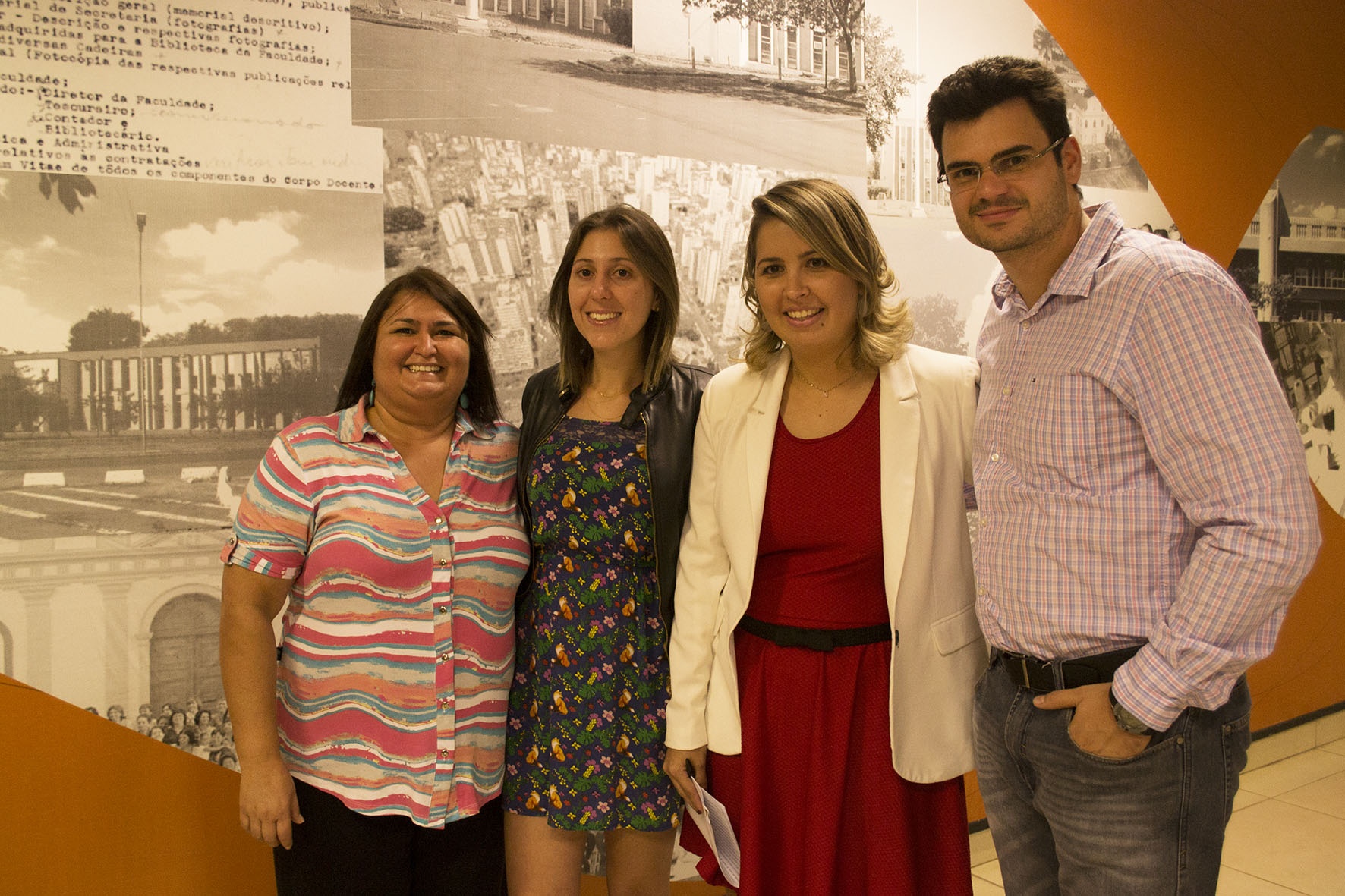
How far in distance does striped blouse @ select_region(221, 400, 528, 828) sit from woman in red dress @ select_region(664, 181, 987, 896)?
0.48m

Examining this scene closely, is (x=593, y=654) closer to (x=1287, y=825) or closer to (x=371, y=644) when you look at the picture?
(x=371, y=644)

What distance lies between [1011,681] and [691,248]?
6.01 ft

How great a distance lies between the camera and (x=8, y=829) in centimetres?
219

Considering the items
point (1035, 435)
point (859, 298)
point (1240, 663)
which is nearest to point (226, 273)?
point (859, 298)

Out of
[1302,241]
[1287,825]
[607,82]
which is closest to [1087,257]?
[607,82]

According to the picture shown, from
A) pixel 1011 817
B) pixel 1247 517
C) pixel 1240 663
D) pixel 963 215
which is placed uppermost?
pixel 963 215

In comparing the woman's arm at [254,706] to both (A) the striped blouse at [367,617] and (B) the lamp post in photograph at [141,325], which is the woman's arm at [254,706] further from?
(B) the lamp post in photograph at [141,325]

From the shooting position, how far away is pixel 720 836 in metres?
2.08

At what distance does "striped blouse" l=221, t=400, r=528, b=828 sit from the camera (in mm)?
1904

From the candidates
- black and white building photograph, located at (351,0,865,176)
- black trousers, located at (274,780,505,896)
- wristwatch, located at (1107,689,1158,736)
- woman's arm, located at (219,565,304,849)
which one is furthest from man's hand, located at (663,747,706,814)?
black and white building photograph, located at (351,0,865,176)

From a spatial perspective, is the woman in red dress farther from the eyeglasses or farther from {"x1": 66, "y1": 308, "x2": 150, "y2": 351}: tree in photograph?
{"x1": 66, "y1": 308, "x2": 150, "y2": 351}: tree in photograph

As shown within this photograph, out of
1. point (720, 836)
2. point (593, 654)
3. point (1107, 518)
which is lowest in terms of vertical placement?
point (720, 836)

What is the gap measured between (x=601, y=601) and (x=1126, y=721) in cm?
106

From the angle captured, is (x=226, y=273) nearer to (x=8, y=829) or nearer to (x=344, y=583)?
(x=344, y=583)
